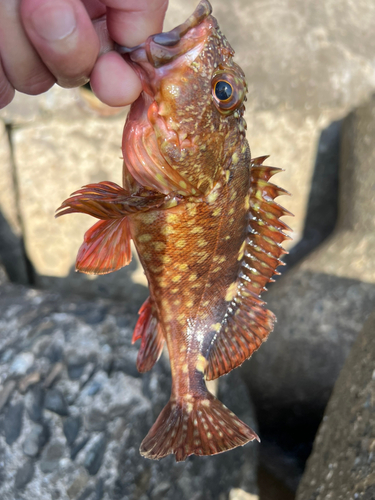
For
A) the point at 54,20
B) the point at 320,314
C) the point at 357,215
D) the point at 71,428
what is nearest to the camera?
the point at 54,20

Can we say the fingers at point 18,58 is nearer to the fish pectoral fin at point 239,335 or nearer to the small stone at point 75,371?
the fish pectoral fin at point 239,335

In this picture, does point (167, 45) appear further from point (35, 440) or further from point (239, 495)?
point (239, 495)

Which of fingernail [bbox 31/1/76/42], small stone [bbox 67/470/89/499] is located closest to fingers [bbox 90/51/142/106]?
fingernail [bbox 31/1/76/42]

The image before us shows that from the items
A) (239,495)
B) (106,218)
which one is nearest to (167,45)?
(106,218)

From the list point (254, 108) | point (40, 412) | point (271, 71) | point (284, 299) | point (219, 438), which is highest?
point (271, 71)

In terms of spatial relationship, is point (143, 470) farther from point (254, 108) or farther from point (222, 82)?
point (254, 108)

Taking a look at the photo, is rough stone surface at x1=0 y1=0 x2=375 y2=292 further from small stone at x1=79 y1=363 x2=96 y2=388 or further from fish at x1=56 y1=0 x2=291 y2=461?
fish at x1=56 y1=0 x2=291 y2=461

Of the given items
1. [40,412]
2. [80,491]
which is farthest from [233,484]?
[40,412]

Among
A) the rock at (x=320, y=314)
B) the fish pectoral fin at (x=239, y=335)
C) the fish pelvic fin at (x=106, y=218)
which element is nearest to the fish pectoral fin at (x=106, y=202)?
the fish pelvic fin at (x=106, y=218)
